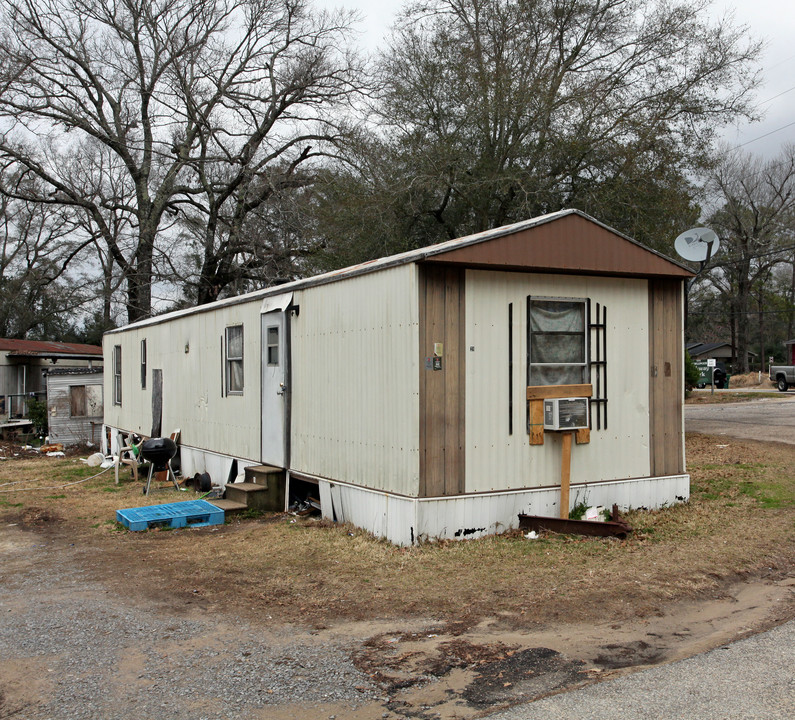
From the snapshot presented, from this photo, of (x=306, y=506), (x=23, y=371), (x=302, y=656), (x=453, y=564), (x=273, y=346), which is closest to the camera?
(x=302, y=656)

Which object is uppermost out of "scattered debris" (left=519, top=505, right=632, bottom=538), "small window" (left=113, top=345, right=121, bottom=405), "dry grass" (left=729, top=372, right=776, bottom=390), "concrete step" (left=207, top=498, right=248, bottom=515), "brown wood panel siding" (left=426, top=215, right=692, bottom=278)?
"brown wood panel siding" (left=426, top=215, right=692, bottom=278)

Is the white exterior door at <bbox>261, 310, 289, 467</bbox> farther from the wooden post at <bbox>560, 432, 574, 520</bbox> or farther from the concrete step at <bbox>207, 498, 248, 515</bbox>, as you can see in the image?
the wooden post at <bbox>560, 432, 574, 520</bbox>

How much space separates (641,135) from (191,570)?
9594 millimetres

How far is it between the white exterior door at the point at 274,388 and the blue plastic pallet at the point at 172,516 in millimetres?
953

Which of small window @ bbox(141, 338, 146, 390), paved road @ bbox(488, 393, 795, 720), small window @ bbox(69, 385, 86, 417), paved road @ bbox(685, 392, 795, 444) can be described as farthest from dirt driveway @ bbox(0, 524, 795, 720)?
small window @ bbox(69, 385, 86, 417)

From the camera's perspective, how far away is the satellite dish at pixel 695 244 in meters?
9.88

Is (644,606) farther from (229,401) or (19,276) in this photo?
(19,276)

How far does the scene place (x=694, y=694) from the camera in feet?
11.9

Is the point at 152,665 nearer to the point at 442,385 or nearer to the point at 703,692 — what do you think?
the point at 703,692

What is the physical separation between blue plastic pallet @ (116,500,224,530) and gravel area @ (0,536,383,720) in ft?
8.09

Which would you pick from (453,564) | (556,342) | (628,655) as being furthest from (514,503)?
(628,655)

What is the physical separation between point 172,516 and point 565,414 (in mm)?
4085

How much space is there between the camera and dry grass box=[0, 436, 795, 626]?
5246 millimetres

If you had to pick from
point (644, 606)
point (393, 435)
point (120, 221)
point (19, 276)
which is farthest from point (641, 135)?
point (19, 276)
